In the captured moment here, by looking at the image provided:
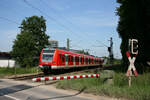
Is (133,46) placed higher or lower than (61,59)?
higher

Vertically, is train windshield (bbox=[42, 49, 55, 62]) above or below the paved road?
above

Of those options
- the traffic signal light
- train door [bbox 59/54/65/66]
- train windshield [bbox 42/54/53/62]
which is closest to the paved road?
the traffic signal light

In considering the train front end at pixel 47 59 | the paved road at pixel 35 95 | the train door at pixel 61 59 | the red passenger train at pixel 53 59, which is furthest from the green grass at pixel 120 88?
the train door at pixel 61 59

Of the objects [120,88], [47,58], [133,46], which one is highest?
[133,46]

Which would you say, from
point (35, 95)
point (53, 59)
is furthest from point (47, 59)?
point (35, 95)

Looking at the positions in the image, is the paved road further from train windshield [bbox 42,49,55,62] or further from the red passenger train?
train windshield [bbox 42,49,55,62]

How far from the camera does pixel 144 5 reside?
15875 millimetres

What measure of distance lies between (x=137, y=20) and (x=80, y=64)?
1417cm

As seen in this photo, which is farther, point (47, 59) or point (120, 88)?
point (47, 59)

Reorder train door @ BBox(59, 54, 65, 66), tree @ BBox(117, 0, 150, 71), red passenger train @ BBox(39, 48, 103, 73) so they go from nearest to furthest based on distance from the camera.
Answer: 1. tree @ BBox(117, 0, 150, 71)
2. red passenger train @ BBox(39, 48, 103, 73)
3. train door @ BBox(59, 54, 65, 66)

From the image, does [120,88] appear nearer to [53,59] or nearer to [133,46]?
[133,46]

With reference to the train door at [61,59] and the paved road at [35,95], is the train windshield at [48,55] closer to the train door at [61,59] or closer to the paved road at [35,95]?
the train door at [61,59]

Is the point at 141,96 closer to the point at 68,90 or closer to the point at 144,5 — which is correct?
the point at 68,90

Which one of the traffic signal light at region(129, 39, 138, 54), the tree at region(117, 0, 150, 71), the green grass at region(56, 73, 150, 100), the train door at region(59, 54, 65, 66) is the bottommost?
the green grass at region(56, 73, 150, 100)
